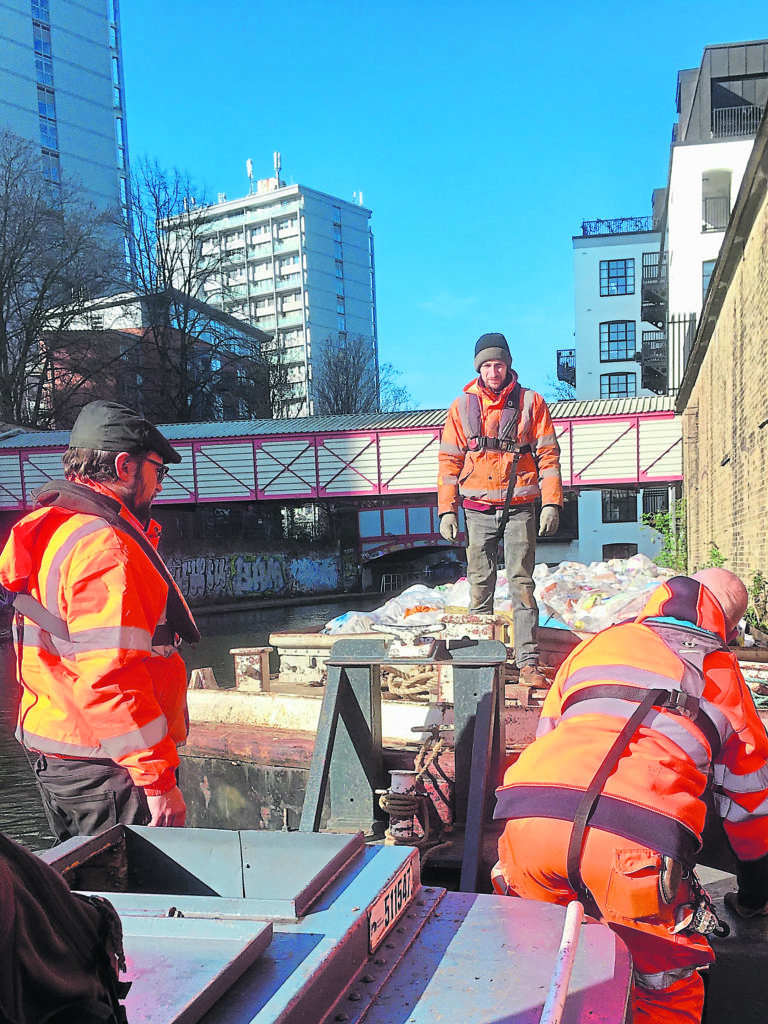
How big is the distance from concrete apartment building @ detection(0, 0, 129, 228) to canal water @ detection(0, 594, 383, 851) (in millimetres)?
34836

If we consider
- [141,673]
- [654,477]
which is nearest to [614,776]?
[141,673]

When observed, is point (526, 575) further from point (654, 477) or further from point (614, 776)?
point (654, 477)

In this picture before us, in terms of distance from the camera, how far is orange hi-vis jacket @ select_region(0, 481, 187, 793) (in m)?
2.33

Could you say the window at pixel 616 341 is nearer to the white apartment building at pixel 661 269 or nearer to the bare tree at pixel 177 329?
the white apartment building at pixel 661 269

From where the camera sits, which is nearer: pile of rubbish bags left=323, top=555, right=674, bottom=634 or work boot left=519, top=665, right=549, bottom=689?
work boot left=519, top=665, right=549, bottom=689

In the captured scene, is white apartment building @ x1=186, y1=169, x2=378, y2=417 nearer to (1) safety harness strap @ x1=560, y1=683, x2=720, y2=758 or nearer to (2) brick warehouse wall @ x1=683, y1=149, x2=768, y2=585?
(2) brick warehouse wall @ x1=683, y1=149, x2=768, y2=585

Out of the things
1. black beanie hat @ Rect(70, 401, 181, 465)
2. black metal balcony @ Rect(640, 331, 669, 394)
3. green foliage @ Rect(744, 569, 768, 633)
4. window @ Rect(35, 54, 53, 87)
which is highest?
window @ Rect(35, 54, 53, 87)

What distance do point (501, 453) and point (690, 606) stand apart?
9.45ft

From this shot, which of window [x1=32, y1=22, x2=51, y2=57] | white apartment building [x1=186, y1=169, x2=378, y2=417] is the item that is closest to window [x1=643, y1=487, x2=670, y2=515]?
white apartment building [x1=186, y1=169, x2=378, y2=417]

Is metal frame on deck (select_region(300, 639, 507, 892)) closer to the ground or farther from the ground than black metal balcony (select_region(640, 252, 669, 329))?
closer to the ground

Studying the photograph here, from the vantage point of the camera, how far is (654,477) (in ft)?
76.3

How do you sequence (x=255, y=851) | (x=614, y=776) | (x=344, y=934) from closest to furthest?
1. (x=344, y=934)
2. (x=255, y=851)
3. (x=614, y=776)

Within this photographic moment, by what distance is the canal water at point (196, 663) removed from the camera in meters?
6.75

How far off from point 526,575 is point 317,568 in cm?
3020
